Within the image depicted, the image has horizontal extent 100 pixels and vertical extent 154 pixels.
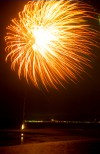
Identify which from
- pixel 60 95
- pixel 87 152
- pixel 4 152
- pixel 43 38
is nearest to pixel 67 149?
pixel 87 152

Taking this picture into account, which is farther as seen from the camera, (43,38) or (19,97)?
(19,97)

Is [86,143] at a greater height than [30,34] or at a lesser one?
lesser

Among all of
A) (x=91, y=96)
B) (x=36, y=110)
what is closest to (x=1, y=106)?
(x=36, y=110)

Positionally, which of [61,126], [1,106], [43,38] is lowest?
[61,126]

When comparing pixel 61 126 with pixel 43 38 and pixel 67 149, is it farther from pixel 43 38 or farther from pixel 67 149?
pixel 67 149

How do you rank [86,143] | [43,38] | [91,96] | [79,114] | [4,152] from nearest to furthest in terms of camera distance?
[4,152] → [86,143] → [43,38] → [79,114] → [91,96]

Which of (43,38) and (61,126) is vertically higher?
(43,38)

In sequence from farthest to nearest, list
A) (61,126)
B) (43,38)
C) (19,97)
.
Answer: (19,97), (61,126), (43,38)

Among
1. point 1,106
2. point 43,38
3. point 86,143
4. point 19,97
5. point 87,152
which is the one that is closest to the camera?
point 87,152

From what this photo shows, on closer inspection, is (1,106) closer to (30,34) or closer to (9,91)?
(9,91)
